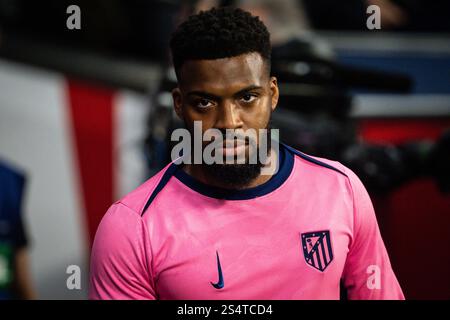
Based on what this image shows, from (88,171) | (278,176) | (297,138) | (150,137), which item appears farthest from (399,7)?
(88,171)

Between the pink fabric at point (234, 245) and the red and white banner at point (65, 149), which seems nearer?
the pink fabric at point (234, 245)

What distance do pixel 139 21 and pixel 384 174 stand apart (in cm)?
216

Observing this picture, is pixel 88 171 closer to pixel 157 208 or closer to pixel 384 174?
pixel 384 174

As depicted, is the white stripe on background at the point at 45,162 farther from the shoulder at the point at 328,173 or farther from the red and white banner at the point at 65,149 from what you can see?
the shoulder at the point at 328,173

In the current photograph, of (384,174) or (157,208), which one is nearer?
(157,208)

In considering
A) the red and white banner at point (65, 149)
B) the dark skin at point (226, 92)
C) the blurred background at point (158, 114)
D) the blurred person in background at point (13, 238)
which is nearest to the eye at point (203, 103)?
the dark skin at point (226, 92)

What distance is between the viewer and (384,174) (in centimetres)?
154

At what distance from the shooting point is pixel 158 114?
1544mm

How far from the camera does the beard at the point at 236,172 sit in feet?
3.02

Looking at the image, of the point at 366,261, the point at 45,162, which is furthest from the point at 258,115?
the point at 45,162

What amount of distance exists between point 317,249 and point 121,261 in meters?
0.28

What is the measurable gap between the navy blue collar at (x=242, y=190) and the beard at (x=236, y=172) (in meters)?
0.01

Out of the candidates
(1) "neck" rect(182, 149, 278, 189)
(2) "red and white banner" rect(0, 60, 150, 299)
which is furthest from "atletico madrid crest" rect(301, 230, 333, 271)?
(2) "red and white banner" rect(0, 60, 150, 299)

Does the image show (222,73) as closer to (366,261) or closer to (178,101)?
(178,101)
